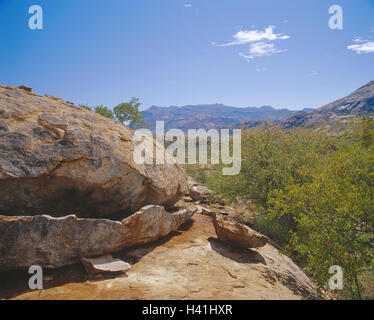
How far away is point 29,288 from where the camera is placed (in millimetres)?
4844

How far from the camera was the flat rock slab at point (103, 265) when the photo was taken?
540 centimetres

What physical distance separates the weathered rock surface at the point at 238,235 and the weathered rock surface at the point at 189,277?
30 centimetres

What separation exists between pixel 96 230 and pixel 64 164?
6.40 feet

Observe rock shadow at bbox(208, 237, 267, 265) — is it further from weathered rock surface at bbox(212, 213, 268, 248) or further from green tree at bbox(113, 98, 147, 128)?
green tree at bbox(113, 98, 147, 128)

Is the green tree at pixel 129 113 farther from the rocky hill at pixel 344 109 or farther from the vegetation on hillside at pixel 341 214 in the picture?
the rocky hill at pixel 344 109

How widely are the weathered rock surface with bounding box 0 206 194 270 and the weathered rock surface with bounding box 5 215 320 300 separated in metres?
0.42

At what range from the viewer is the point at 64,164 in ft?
19.2

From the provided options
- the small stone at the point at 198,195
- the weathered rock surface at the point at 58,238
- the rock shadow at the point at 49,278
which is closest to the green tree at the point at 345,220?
the weathered rock surface at the point at 58,238

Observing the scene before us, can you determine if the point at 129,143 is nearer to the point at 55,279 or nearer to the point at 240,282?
the point at 55,279

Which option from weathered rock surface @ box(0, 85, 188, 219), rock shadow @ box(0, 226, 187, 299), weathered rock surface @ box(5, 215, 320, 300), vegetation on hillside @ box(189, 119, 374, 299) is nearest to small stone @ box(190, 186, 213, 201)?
vegetation on hillside @ box(189, 119, 374, 299)

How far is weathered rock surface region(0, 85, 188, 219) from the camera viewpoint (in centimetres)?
541

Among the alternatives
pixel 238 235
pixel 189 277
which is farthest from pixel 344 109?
pixel 189 277
